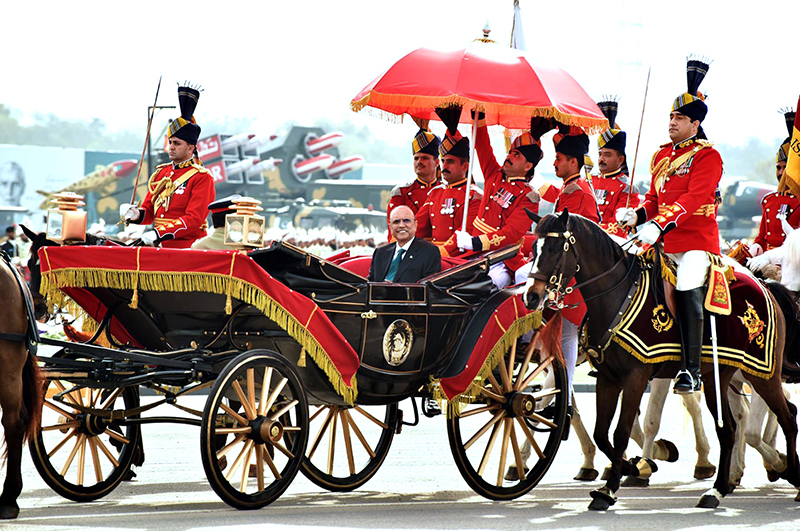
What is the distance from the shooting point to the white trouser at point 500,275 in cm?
841

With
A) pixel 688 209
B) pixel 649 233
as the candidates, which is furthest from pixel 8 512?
pixel 688 209

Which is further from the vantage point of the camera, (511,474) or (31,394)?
(511,474)

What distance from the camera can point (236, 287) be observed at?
20.5 feet

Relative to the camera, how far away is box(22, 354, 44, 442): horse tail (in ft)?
20.8

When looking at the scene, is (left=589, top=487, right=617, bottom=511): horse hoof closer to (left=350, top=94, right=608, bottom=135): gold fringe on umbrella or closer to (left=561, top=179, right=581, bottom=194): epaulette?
(left=561, top=179, right=581, bottom=194): epaulette

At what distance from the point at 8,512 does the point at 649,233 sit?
4315mm

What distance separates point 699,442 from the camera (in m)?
8.98

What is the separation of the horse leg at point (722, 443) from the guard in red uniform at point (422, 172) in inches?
113

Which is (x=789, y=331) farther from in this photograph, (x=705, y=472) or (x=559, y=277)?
(x=559, y=277)

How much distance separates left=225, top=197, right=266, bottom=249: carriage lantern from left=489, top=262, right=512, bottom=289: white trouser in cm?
244

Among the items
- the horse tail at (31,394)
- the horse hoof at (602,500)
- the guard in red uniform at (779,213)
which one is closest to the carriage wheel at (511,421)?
the horse hoof at (602,500)

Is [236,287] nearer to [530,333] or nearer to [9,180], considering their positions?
[530,333]

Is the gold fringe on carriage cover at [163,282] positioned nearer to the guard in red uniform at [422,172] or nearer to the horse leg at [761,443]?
the guard in red uniform at [422,172]

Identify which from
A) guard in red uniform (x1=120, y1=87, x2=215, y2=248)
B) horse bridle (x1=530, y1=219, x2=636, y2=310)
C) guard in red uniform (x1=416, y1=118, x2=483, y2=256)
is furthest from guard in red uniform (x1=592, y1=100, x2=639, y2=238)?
guard in red uniform (x1=120, y1=87, x2=215, y2=248)
